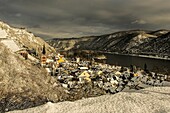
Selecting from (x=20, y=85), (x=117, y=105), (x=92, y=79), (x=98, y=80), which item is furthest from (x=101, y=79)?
(x=117, y=105)

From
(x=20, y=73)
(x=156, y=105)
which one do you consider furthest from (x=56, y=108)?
(x=20, y=73)

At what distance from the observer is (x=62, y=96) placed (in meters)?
35.6

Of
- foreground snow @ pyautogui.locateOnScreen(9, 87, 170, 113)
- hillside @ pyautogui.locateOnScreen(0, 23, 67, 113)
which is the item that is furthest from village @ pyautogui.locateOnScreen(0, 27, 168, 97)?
foreground snow @ pyautogui.locateOnScreen(9, 87, 170, 113)

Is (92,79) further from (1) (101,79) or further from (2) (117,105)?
(2) (117,105)

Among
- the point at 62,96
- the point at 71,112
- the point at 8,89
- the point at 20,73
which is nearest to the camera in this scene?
the point at 71,112

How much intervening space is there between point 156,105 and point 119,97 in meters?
3.57

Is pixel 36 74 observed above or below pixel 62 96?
above

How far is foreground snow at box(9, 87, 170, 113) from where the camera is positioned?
16641 mm

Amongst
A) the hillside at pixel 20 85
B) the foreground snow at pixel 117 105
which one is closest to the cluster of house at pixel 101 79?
the hillside at pixel 20 85

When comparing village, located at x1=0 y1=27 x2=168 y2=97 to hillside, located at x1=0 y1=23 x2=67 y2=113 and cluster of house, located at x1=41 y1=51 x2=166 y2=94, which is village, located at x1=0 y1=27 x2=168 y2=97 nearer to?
cluster of house, located at x1=41 y1=51 x2=166 y2=94

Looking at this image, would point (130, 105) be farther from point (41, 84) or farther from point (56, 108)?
point (41, 84)

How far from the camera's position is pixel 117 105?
17703mm

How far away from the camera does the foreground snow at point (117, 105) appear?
655 inches

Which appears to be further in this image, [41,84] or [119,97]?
[41,84]
